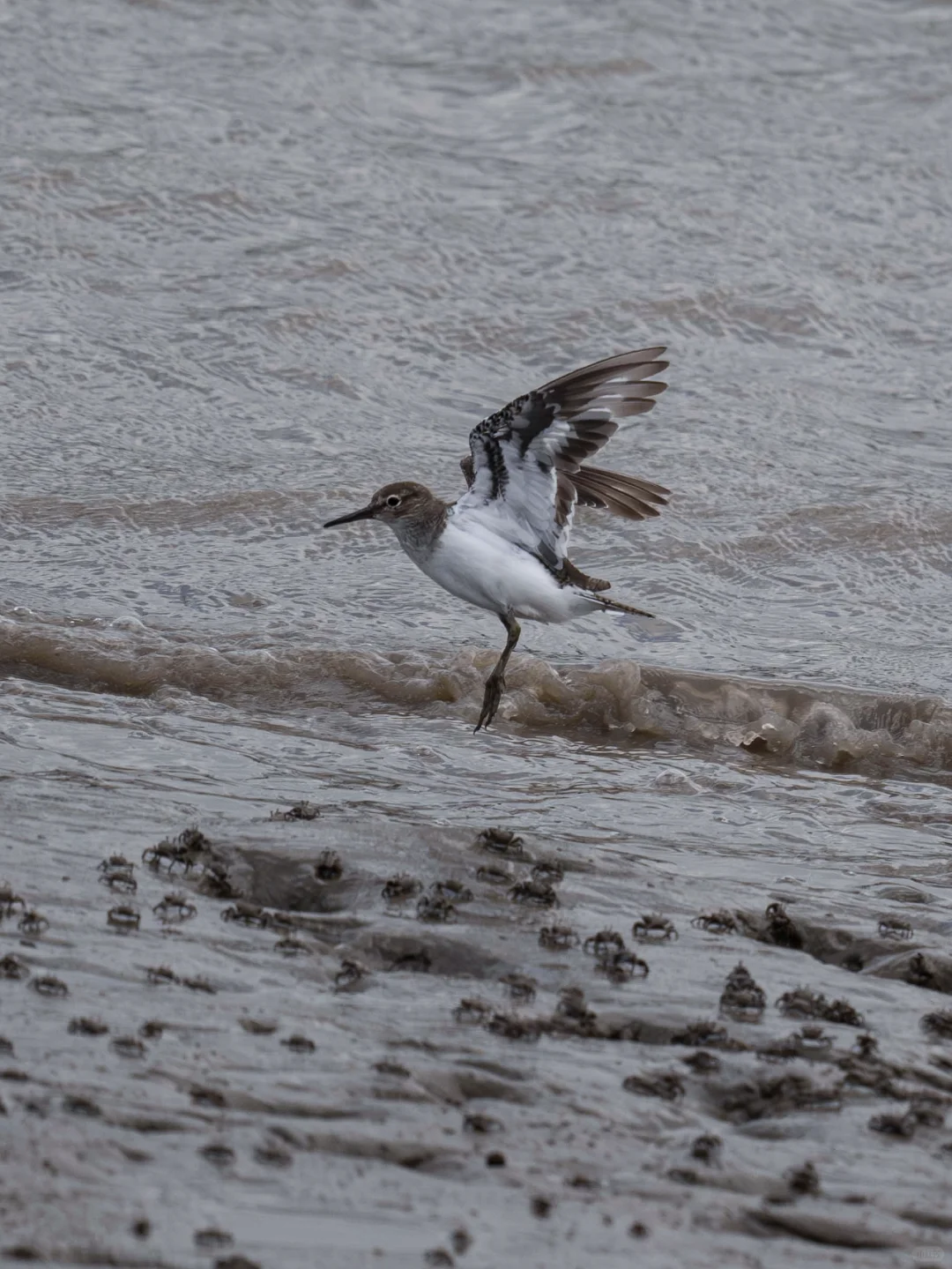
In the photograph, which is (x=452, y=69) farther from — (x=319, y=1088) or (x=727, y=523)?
(x=319, y=1088)

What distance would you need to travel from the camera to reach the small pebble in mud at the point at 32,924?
4348 mm

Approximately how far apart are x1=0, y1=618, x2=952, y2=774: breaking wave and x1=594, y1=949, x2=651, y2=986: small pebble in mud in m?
2.91

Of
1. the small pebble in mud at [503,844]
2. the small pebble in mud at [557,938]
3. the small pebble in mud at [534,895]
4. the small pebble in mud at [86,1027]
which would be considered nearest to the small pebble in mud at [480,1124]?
the small pebble in mud at [86,1027]

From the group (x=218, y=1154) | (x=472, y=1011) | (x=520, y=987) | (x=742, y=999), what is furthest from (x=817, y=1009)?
(x=218, y=1154)

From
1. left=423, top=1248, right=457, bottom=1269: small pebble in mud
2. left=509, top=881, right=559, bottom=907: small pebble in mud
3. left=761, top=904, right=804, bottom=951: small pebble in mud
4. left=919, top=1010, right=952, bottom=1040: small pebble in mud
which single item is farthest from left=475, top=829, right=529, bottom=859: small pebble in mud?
left=423, top=1248, right=457, bottom=1269: small pebble in mud

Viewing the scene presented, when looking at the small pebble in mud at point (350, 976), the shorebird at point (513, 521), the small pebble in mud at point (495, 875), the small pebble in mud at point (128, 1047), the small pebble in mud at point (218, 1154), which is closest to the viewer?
the small pebble in mud at point (218, 1154)

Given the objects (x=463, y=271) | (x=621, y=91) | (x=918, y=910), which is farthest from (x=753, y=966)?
(x=621, y=91)

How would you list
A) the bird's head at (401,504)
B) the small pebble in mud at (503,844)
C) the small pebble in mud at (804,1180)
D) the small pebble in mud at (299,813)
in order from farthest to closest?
1. the bird's head at (401,504)
2. the small pebble in mud at (299,813)
3. the small pebble in mud at (503,844)
4. the small pebble in mud at (804,1180)

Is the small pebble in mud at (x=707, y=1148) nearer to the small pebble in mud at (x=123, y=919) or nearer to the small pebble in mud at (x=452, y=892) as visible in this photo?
the small pebble in mud at (x=452, y=892)

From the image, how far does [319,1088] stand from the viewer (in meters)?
3.74

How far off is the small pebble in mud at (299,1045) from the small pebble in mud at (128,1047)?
1.04 ft

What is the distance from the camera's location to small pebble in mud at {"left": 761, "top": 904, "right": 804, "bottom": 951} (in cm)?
498

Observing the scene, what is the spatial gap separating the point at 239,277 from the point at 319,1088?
9.04 m

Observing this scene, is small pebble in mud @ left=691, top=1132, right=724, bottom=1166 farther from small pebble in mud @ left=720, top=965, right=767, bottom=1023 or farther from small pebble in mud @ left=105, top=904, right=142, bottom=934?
small pebble in mud @ left=105, top=904, right=142, bottom=934
